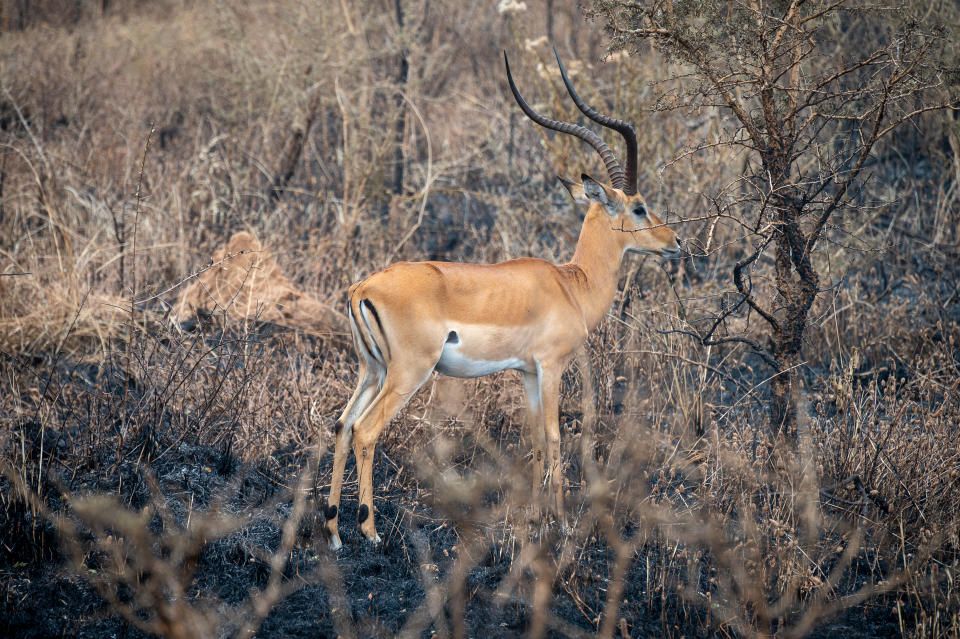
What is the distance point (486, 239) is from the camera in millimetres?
8438

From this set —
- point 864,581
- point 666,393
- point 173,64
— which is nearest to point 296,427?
point 666,393

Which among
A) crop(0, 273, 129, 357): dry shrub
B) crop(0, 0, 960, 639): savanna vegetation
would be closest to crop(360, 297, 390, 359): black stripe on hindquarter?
crop(0, 0, 960, 639): savanna vegetation

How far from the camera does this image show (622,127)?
4906mm

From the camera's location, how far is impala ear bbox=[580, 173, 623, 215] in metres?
5.07

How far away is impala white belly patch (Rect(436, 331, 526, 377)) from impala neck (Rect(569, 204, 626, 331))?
72cm

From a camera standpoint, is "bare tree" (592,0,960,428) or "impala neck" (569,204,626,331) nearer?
"bare tree" (592,0,960,428)

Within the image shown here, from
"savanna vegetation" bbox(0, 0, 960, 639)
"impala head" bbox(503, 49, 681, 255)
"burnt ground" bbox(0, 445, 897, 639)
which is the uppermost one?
"impala head" bbox(503, 49, 681, 255)

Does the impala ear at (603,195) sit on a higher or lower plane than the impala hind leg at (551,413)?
higher

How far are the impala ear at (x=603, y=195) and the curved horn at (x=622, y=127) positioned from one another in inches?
6.0

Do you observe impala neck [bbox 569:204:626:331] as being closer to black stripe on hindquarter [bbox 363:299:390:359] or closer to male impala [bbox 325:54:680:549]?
male impala [bbox 325:54:680:549]

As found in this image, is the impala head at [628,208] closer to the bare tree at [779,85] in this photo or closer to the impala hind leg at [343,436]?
the bare tree at [779,85]

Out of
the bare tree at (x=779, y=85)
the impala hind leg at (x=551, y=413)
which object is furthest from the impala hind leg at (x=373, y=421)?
the bare tree at (x=779, y=85)

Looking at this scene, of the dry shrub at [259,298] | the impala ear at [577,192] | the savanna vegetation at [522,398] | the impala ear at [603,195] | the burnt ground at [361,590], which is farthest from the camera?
the dry shrub at [259,298]

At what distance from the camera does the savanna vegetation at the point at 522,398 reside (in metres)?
3.85
